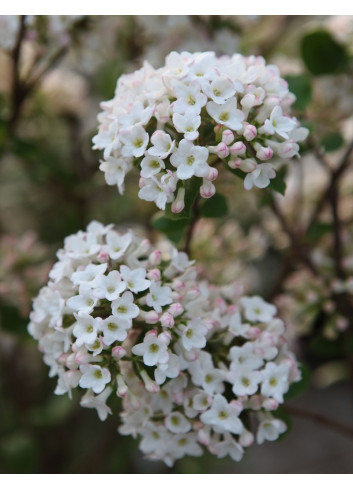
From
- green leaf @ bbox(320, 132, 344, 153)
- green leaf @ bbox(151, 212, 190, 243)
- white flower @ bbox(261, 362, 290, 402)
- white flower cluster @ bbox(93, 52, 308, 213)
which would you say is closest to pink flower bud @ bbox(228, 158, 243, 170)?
white flower cluster @ bbox(93, 52, 308, 213)

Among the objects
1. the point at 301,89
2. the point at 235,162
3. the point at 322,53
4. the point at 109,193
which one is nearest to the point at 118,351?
the point at 235,162

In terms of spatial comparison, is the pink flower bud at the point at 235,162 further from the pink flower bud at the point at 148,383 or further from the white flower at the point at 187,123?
the pink flower bud at the point at 148,383

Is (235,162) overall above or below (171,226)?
above

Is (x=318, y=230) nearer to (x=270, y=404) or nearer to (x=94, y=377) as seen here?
(x=270, y=404)

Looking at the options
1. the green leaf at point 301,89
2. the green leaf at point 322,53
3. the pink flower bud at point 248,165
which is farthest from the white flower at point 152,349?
the green leaf at point 322,53

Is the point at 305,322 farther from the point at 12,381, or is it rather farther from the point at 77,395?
the point at 12,381

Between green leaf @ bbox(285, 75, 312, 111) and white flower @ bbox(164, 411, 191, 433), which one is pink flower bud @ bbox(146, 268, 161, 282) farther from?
green leaf @ bbox(285, 75, 312, 111)

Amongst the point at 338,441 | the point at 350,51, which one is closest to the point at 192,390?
the point at 350,51
